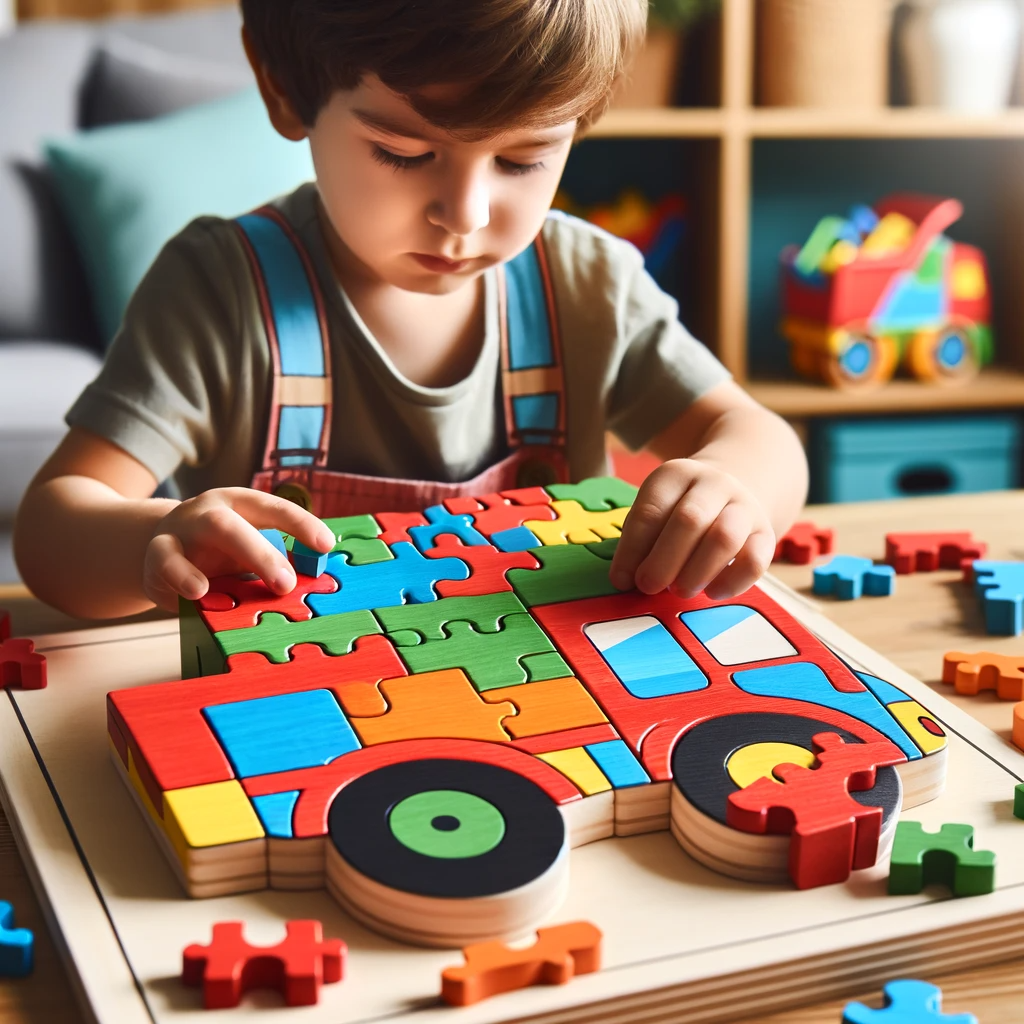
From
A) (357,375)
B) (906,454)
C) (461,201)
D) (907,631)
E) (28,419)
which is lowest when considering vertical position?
(906,454)

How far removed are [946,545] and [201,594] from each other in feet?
1.77

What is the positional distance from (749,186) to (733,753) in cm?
233

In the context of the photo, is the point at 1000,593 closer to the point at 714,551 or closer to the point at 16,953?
the point at 714,551

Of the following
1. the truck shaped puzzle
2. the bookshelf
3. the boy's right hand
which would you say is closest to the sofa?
the bookshelf

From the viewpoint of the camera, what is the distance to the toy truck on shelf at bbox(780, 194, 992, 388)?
7.76 feet

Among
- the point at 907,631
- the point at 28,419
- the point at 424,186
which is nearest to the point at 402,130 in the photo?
the point at 424,186

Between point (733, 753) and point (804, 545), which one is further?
point (804, 545)

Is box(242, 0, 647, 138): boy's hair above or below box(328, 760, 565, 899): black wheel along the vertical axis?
above

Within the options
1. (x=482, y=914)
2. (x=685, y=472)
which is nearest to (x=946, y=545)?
(x=685, y=472)

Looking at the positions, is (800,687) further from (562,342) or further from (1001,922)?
(562,342)

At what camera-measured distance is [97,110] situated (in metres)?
2.24

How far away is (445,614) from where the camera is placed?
664 millimetres

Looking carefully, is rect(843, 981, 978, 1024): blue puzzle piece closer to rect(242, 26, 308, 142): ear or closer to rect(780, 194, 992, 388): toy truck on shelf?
rect(242, 26, 308, 142): ear

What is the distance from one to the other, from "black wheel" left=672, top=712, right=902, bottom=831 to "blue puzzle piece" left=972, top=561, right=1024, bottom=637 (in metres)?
0.29
